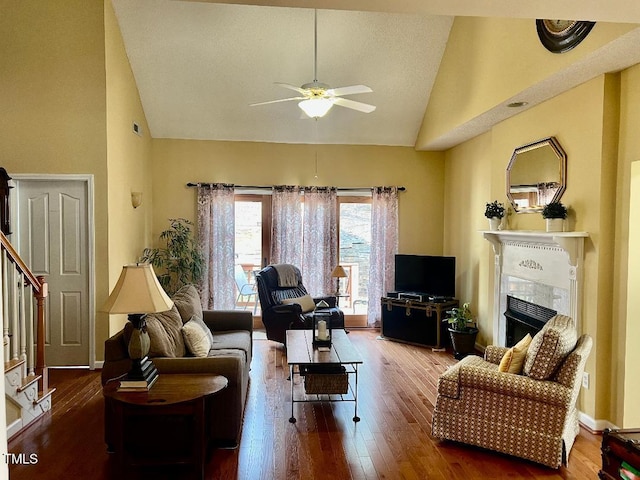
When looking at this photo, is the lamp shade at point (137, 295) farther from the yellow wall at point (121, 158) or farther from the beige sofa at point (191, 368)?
the yellow wall at point (121, 158)

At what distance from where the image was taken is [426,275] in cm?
650

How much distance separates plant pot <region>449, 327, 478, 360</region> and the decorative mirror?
67.2 inches

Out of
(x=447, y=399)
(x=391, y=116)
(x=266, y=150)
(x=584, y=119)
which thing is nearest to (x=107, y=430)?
(x=447, y=399)

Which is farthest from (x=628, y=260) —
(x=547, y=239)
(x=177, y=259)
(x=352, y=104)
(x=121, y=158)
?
(x=177, y=259)

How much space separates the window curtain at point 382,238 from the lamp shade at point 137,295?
451cm

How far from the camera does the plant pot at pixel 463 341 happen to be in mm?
5637

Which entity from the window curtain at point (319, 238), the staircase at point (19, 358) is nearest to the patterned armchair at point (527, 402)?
the staircase at point (19, 358)

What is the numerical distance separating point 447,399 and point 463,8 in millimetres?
2540

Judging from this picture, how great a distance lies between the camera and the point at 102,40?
4.83 meters

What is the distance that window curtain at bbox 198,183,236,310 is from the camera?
6762mm

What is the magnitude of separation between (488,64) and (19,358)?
4.86m

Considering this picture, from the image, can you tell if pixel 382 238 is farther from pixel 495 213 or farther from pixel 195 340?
pixel 195 340

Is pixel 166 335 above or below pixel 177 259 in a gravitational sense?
below

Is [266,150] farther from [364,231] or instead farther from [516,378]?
[516,378]
